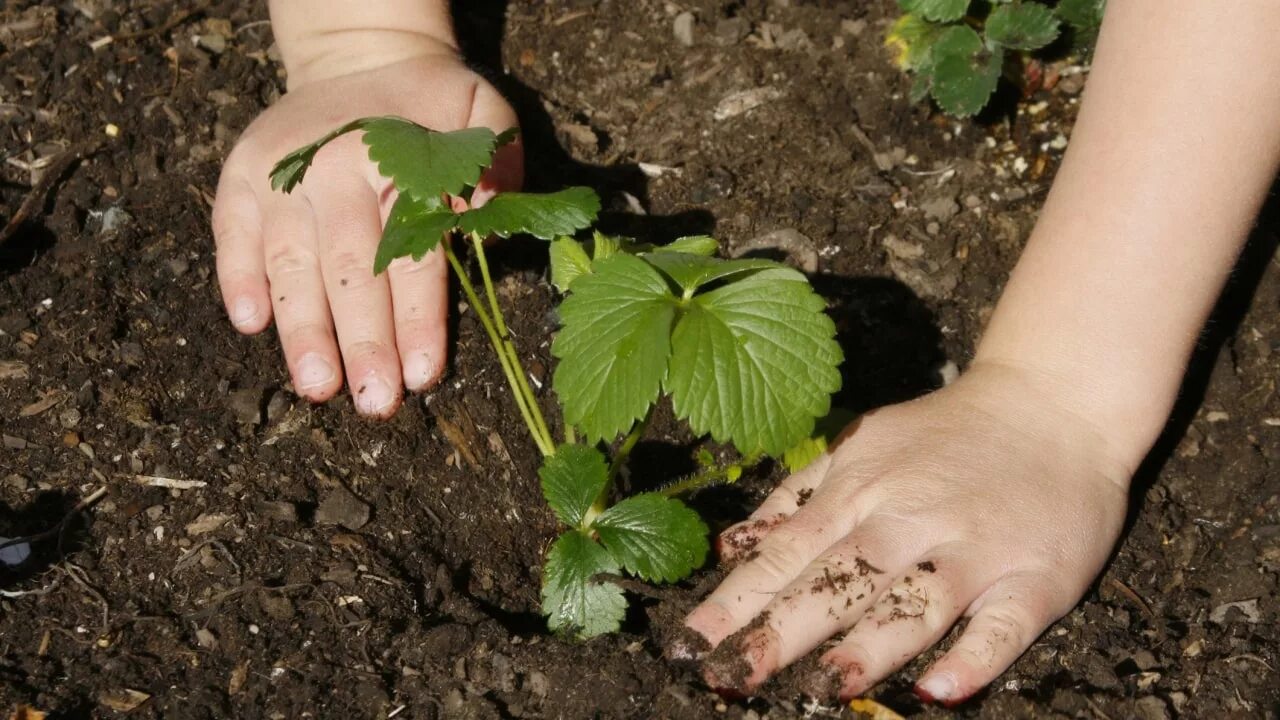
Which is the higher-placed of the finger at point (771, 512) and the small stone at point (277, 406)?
the finger at point (771, 512)

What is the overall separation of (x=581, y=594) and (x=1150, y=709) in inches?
36.2

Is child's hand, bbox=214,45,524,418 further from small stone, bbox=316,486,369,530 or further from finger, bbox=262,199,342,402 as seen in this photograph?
small stone, bbox=316,486,369,530

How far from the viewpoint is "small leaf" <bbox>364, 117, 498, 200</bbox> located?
187 centimetres

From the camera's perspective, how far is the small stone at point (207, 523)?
2.05m

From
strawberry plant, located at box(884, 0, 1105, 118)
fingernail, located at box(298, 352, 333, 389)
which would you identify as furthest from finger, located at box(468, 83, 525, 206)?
strawberry plant, located at box(884, 0, 1105, 118)

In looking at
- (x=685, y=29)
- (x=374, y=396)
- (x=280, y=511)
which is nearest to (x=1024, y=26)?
(x=685, y=29)

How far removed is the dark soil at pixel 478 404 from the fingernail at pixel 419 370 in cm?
6

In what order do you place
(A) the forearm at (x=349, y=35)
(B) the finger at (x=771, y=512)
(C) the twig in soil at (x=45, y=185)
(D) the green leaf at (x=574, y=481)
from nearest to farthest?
(D) the green leaf at (x=574, y=481)
(B) the finger at (x=771, y=512)
(C) the twig in soil at (x=45, y=185)
(A) the forearm at (x=349, y=35)

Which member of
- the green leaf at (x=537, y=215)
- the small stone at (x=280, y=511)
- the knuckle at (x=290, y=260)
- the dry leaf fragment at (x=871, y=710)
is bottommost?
the small stone at (x=280, y=511)

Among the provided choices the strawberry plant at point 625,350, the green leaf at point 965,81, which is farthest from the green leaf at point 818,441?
the green leaf at point 965,81

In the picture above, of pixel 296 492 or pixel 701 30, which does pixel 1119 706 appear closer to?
pixel 296 492

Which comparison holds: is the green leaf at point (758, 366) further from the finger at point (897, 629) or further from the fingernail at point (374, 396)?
the fingernail at point (374, 396)

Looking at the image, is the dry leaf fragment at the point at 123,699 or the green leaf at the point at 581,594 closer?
the dry leaf fragment at the point at 123,699

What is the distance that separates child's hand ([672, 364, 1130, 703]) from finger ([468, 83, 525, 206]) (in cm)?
84
